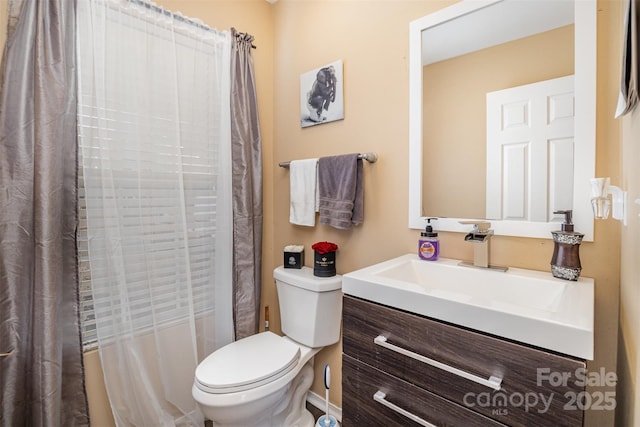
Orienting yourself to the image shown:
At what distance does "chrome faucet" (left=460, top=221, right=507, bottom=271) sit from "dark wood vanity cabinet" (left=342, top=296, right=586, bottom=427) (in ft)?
1.42

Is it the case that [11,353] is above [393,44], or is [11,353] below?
below

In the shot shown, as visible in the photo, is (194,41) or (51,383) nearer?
(51,383)

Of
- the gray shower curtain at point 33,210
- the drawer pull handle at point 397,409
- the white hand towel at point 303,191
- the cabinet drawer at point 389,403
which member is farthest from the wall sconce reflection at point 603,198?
the gray shower curtain at point 33,210

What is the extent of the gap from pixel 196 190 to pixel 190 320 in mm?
681

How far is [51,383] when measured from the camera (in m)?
1.12

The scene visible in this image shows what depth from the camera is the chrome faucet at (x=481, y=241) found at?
110 centimetres

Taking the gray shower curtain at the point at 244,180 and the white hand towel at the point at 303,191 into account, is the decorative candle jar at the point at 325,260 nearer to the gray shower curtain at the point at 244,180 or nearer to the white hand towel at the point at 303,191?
the white hand towel at the point at 303,191

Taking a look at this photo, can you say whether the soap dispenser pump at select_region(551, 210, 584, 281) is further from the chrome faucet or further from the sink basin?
the chrome faucet

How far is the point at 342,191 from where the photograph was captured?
1.49m

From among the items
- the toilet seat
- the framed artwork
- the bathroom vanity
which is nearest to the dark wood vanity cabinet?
the bathroom vanity

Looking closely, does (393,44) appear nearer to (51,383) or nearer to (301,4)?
(301,4)

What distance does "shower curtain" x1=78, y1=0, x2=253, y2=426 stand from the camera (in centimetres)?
127

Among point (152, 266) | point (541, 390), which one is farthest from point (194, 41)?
point (541, 390)

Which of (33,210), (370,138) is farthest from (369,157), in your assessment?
(33,210)
